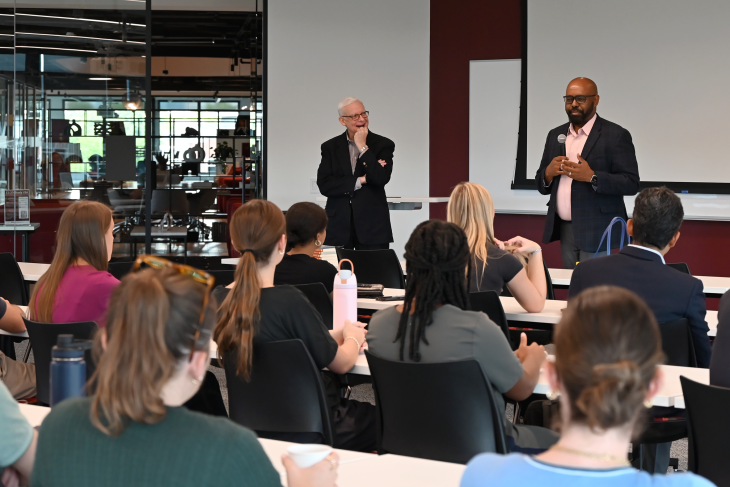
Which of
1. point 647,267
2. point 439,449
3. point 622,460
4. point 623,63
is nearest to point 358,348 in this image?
point 439,449

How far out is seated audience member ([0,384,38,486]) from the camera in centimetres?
141

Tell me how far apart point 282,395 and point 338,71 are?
18.7ft

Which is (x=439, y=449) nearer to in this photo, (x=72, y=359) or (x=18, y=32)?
(x=72, y=359)

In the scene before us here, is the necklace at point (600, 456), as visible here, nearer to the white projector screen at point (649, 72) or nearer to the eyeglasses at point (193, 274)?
the eyeglasses at point (193, 274)

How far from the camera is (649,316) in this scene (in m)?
1.15

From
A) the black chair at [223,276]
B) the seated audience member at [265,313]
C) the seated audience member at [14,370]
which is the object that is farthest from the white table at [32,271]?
the seated audience member at [265,313]

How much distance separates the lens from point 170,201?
9602 mm

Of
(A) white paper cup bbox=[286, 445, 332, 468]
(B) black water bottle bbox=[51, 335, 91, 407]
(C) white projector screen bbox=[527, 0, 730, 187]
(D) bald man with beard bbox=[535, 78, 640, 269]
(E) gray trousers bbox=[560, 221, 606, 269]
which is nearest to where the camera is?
(A) white paper cup bbox=[286, 445, 332, 468]

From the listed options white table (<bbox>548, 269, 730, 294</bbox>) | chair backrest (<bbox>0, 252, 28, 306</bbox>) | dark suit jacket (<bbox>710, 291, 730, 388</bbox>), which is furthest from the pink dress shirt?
chair backrest (<bbox>0, 252, 28, 306</bbox>)

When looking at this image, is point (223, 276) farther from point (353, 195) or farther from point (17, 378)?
point (353, 195)

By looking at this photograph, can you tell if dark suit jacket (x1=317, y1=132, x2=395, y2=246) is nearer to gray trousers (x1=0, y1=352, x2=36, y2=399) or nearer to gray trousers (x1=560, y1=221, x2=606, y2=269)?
gray trousers (x1=560, y1=221, x2=606, y2=269)

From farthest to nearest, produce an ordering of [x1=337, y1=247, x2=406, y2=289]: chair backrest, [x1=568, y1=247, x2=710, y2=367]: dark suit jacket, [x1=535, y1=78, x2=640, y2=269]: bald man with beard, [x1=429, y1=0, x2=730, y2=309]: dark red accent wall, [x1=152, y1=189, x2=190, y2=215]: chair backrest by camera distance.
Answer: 1. [x1=152, y1=189, x2=190, y2=215]: chair backrest
2. [x1=429, y1=0, x2=730, y2=309]: dark red accent wall
3. [x1=535, y1=78, x2=640, y2=269]: bald man with beard
4. [x1=337, y1=247, x2=406, y2=289]: chair backrest
5. [x1=568, y1=247, x2=710, y2=367]: dark suit jacket

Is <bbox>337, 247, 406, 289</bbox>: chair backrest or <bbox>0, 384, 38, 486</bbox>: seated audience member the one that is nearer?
<bbox>0, 384, 38, 486</bbox>: seated audience member

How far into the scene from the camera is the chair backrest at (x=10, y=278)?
4156 mm
